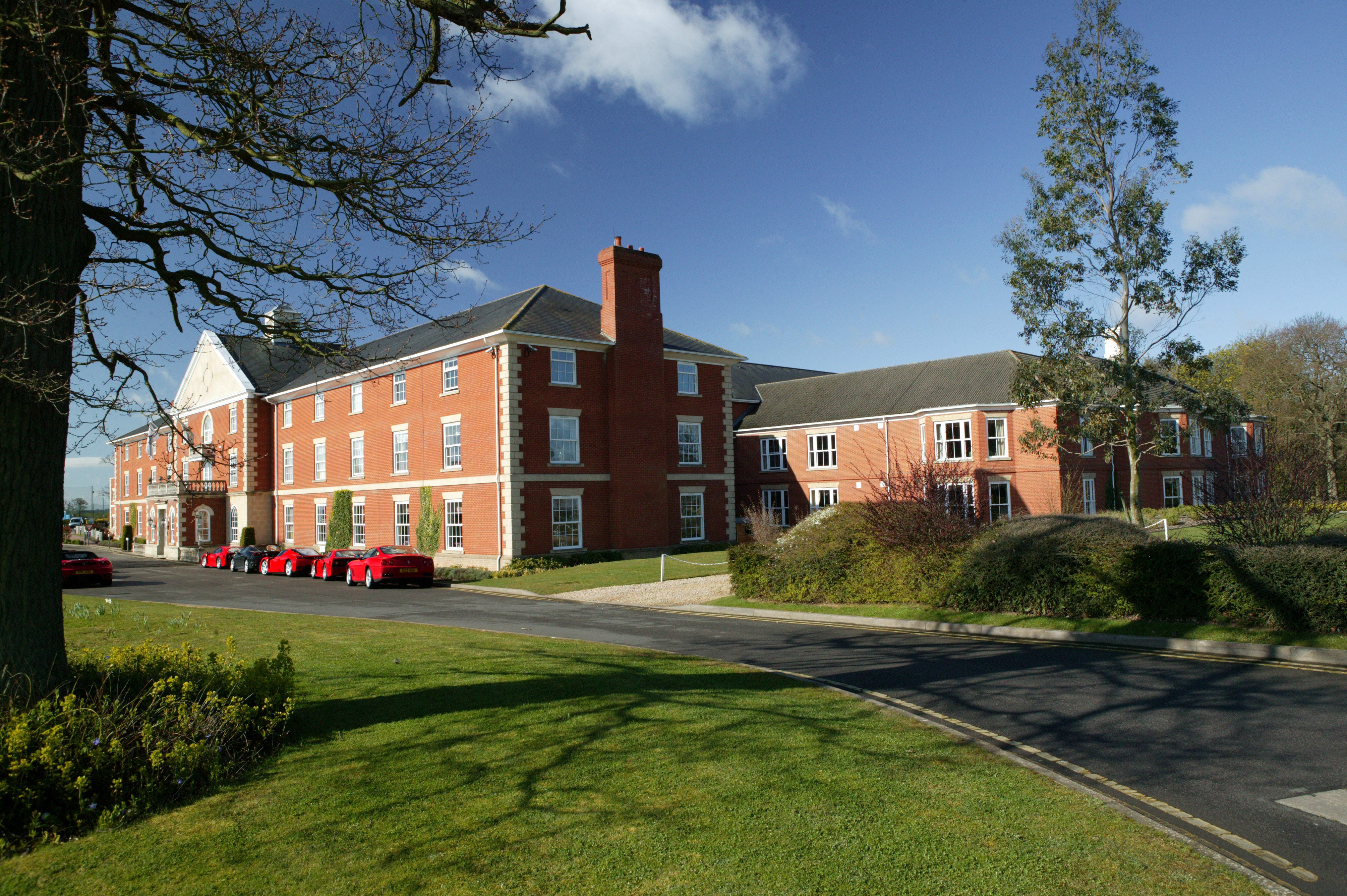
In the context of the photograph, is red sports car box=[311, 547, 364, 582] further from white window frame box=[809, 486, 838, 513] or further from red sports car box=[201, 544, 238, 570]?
white window frame box=[809, 486, 838, 513]

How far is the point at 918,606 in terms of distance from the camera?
1683cm

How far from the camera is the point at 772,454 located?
4975 centimetres

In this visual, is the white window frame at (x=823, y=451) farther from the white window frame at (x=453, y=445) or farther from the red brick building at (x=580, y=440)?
the white window frame at (x=453, y=445)

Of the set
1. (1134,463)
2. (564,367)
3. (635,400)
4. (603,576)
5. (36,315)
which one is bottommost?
(603,576)

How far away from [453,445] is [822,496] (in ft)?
70.4

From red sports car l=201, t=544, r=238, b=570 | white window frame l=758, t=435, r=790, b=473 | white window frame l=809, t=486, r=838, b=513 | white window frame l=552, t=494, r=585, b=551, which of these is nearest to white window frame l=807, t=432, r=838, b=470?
white window frame l=809, t=486, r=838, b=513

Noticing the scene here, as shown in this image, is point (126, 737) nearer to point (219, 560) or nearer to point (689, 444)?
point (689, 444)

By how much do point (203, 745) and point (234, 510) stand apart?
48.6 m

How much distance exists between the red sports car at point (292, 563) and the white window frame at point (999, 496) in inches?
1186

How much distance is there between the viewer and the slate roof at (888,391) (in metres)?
41.0

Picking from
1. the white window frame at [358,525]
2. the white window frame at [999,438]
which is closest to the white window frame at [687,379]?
the white window frame at [999,438]

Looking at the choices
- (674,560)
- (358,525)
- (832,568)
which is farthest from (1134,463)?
(358,525)

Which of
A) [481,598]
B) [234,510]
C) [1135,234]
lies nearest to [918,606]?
[481,598]

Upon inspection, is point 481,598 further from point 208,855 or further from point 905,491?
point 208,855
